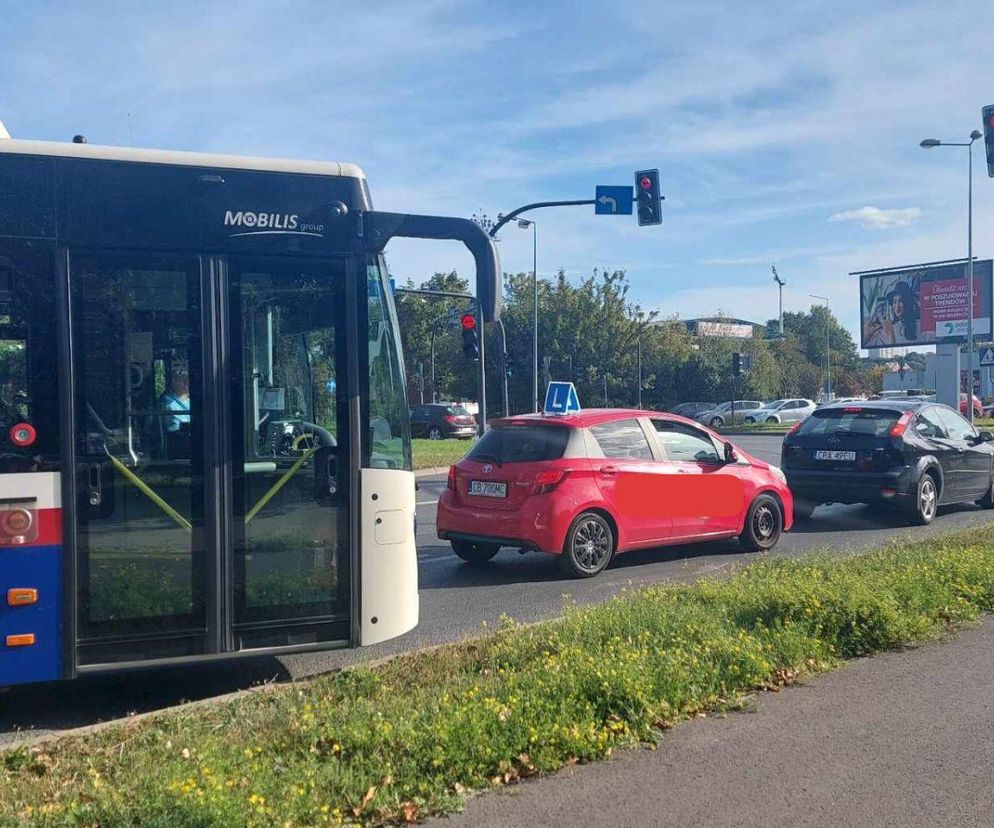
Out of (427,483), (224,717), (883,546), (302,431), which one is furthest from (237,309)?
(427,483)

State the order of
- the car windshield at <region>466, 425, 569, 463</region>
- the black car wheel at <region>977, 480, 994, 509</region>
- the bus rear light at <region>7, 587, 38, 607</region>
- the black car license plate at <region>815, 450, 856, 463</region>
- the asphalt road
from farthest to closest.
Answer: the black car wheel at <region>977, 480, 994, 509</region>
the black car license plate at <region>815, 450, 856, 463</region>
the car windshield at <region>466, 425, 569, 463</region>
the bus rear light at <region>7, 587, 38, 607</region>
the asphalt road

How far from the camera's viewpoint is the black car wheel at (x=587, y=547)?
392 inches

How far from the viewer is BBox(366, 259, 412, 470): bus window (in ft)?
21.1

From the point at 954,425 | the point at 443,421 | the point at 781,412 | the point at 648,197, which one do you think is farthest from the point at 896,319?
the point at 954,425

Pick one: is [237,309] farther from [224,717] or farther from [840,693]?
[840,693]

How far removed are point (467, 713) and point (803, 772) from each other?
155 cm

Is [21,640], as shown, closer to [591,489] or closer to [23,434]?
[23,434]

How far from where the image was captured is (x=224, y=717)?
5449 millimetres

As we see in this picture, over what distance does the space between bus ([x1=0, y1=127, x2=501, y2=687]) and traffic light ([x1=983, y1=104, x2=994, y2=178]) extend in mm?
10612

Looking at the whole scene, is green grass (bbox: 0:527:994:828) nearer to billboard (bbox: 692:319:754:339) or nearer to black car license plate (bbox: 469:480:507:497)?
black car license plate (bbox: 469:480:507:497)

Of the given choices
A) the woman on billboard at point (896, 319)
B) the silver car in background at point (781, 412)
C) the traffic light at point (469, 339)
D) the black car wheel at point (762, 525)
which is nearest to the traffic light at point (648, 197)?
the traffic light at point (469, 339)

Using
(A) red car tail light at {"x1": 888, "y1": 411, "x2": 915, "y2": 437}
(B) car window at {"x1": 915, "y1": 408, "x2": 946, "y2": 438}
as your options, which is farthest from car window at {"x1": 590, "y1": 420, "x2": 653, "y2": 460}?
(B) car window at {"x1": 915, "y1": 408, "x2": 946, "y2": 438}

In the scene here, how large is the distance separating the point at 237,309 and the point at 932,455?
10.5 meters

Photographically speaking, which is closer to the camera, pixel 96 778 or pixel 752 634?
pixel 96 778
